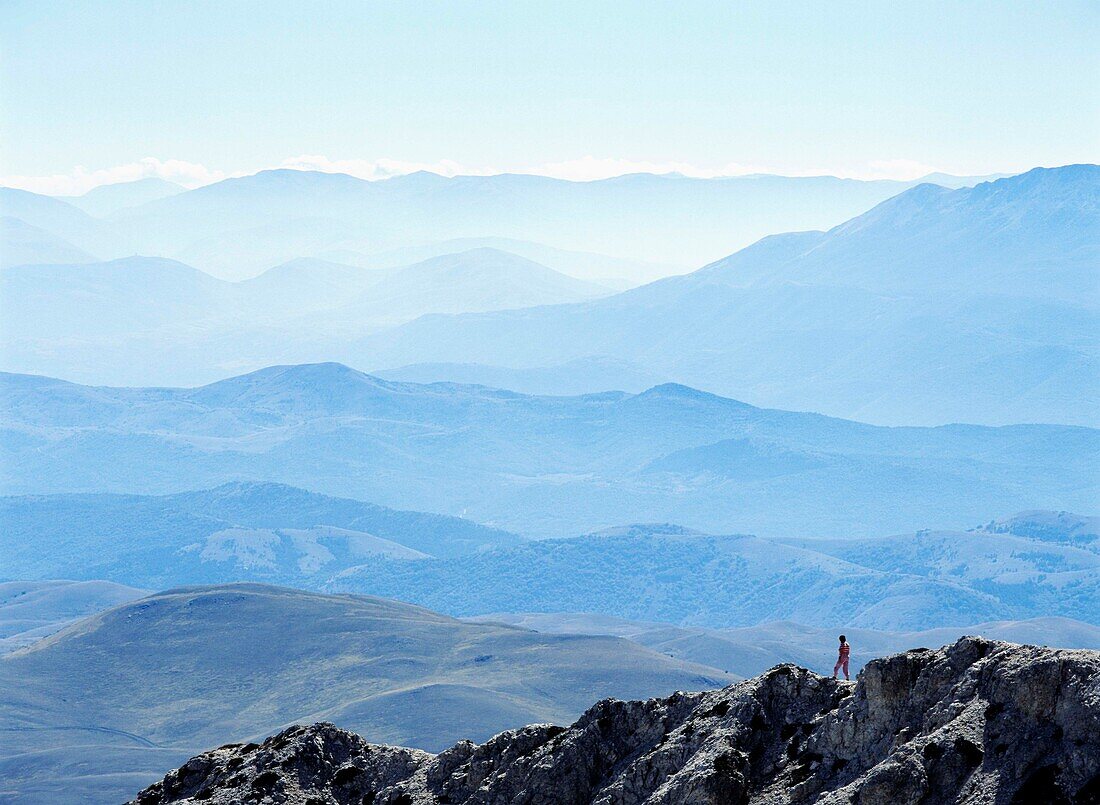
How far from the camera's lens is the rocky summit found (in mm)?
26531

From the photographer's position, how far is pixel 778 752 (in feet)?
102

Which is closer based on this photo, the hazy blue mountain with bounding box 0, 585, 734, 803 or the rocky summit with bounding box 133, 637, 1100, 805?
A: the rocky summit with bounding box 133, 637, 1100, 805

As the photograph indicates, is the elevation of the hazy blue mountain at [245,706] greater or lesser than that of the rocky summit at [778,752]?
lesser

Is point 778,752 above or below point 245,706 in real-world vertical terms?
above

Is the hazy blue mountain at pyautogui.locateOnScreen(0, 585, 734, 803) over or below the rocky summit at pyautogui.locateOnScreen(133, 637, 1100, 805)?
below

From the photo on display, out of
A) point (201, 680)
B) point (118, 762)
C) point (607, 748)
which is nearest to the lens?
point (607, 748)

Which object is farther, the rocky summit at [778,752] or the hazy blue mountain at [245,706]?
the hazy blue mountain at [245,706]

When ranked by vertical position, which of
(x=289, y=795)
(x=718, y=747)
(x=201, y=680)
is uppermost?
(x=718, y=747)

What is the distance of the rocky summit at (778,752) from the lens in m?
Answer: 26.5

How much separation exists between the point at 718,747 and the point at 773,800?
175 centimetres

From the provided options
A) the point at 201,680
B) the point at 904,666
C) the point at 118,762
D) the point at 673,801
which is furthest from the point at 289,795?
the point at 201,680

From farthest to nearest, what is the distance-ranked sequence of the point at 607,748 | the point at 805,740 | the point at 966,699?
the point at 607,748
the point at 805,740
the point at 966,699

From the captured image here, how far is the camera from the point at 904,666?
97.6 feet

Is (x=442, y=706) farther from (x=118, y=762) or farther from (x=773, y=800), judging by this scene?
(x=773, y=800)
